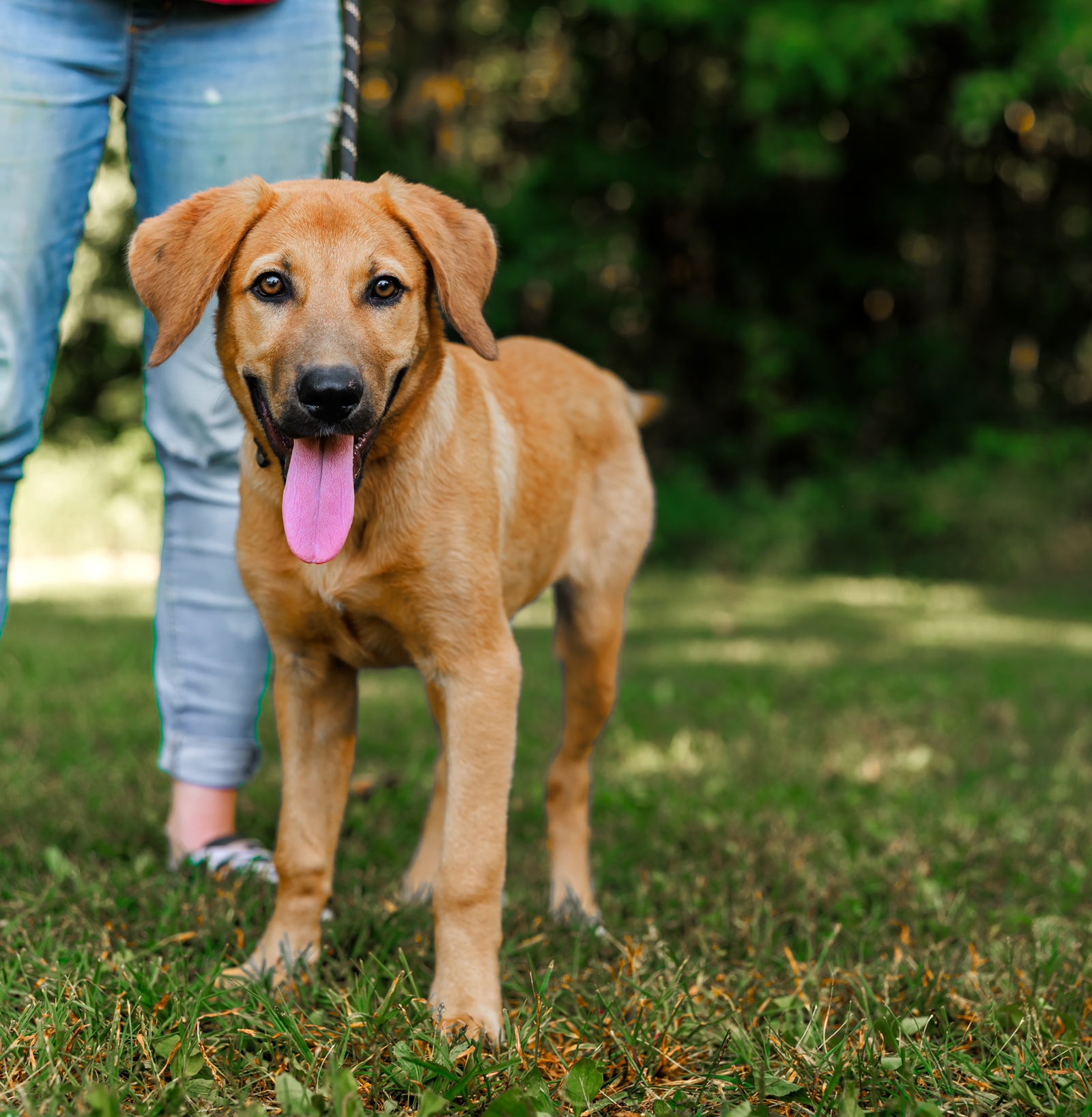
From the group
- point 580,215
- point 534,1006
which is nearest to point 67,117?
point 534,1006

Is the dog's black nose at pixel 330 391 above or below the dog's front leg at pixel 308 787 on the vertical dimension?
above

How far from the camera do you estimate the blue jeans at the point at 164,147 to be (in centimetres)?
282

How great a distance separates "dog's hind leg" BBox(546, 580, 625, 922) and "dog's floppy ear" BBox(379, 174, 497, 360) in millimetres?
1033

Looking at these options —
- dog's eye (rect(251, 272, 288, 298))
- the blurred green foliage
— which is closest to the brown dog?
dog's eye (rect(251, 272, 288, 298))

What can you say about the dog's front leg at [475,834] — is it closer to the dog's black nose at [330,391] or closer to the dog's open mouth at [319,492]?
the dog's open mouth at [319,492]

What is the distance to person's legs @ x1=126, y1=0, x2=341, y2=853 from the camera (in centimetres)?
297

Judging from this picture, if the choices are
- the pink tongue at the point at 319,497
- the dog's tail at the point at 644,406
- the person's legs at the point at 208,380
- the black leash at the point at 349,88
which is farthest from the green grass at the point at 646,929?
the black leash at the point at 349,88

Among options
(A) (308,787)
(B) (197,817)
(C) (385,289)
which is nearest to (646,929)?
(A) (308,787)

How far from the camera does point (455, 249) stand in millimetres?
2660

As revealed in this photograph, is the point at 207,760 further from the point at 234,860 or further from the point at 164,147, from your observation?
the point at 164,147

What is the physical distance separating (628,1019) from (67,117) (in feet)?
7.68

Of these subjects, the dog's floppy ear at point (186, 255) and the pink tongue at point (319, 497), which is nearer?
the pink tongue at point (319, 497)

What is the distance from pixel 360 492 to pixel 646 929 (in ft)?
4.26

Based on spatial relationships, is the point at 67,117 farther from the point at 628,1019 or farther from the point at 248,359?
the point at 628,1019
